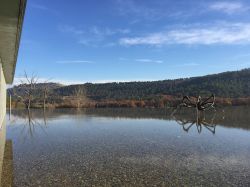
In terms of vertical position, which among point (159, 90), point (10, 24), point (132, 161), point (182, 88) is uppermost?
point (10, 24)

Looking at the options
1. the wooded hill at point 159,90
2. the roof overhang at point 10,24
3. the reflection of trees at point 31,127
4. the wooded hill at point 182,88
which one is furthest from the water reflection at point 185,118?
the wooded hill at point 182,88

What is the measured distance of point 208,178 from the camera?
258 inches

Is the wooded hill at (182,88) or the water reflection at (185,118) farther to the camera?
the wooded hill at (182,88)

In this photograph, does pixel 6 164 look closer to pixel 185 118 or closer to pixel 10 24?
pixel 10 24

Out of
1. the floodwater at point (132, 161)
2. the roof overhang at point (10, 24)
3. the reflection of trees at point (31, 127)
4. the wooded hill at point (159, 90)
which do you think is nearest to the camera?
the floodwater at point (132, 161)

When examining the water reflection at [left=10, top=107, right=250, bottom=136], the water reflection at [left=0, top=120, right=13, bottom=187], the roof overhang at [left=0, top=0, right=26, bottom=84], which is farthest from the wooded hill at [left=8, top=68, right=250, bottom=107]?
the water reflection at [left=0, top=120, right=13, bottom=187]

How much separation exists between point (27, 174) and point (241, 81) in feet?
217

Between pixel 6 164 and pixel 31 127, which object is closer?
pixel 6 164

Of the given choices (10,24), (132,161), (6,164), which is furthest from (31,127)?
(132,161)

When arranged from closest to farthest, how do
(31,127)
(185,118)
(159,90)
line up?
1. (31,127)
2. (185,118)
3. (159,90)

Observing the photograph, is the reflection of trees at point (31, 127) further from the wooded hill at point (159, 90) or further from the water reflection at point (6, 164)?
the wooded hill at point (159, 90)

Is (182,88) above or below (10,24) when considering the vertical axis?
below

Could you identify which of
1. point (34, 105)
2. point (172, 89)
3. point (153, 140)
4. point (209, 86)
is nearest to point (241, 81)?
point (209, 86)

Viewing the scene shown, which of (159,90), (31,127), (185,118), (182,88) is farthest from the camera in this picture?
(159,90)
